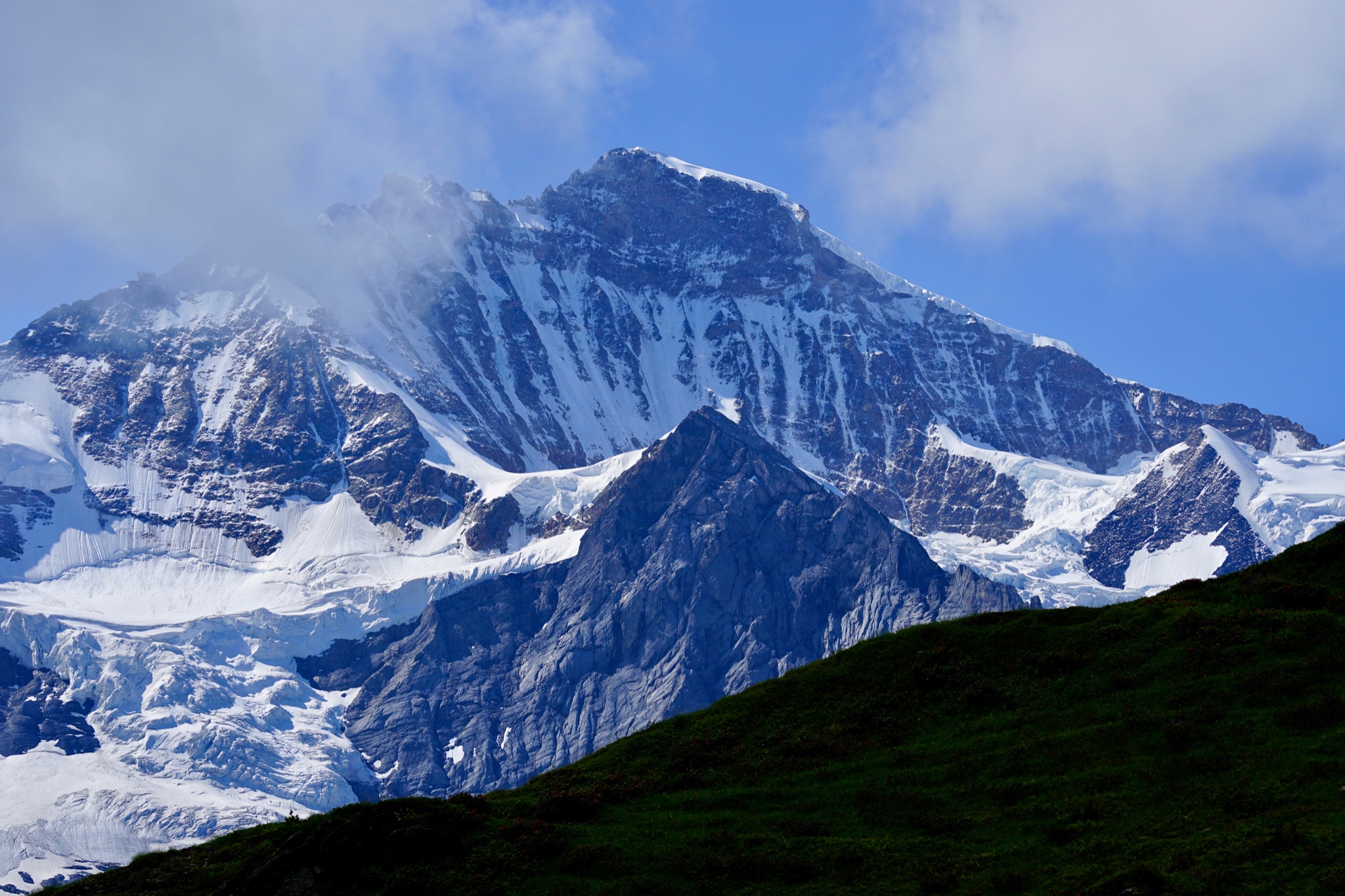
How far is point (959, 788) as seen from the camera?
44719mm

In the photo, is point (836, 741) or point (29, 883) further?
point (29, 883)

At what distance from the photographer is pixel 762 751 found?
5034 cm

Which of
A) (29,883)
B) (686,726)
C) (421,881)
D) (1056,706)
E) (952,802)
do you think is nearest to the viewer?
(421,881)

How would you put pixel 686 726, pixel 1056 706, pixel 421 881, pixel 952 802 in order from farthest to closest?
pixel 686 726 → pixel 1056 706 → pixel 952 802 → pixel 421 881

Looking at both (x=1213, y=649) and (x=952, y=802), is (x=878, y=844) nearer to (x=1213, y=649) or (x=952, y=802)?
(x=952, y=802)

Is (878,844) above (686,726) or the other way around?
the other way around

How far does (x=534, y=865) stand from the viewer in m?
41.2

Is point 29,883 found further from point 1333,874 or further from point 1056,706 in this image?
point 1333,874

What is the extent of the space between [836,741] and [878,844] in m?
9.04

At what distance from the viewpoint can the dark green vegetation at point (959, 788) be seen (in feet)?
125

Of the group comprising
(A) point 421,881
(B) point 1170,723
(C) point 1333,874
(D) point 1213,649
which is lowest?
(C) point 1333,874

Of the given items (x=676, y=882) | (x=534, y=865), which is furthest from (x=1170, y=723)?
(x=534, y=865)

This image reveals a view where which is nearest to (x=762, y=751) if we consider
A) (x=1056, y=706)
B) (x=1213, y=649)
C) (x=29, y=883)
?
(x=1056, y=706)

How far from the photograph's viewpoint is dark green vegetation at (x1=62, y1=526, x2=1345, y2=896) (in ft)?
125
